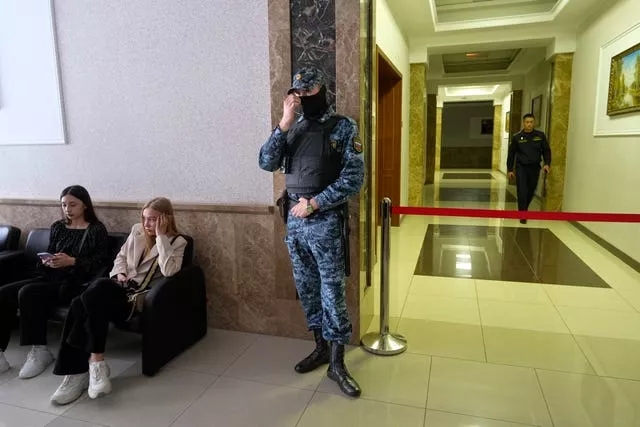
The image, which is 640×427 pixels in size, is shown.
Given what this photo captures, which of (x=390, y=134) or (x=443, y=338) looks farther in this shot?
(x=390, y=134)

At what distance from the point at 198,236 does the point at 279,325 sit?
0.84 m

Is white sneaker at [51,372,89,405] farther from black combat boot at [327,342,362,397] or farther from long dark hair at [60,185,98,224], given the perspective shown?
black combat boot at [327,342,362,397]

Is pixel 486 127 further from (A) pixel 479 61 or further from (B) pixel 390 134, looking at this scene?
(B) pixel 390 134

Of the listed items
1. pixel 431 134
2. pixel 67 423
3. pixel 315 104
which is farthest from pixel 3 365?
pixel 431 134

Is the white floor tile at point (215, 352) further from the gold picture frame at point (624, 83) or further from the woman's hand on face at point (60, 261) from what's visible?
the gold picture frame at point (624, 83)

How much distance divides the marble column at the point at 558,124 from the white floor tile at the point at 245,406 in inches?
245

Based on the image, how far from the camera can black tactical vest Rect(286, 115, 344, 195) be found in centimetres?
232

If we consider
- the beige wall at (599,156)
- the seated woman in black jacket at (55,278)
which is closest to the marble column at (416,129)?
the beige wall at (599,156)

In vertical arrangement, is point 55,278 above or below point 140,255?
below

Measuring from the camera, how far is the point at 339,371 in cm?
242

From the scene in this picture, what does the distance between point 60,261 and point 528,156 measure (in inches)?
234

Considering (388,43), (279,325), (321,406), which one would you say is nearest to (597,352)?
(321,406)

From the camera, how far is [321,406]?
223cm

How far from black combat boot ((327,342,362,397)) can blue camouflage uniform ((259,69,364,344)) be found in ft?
0.21
